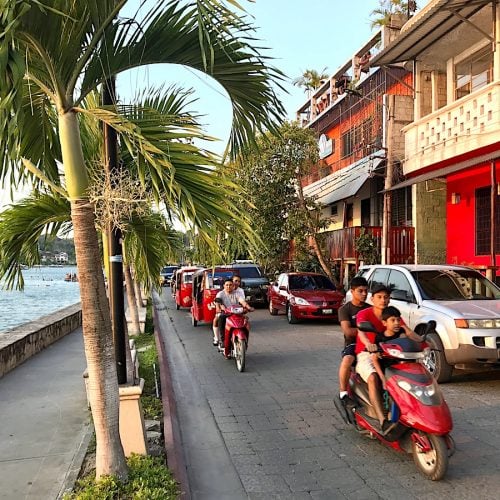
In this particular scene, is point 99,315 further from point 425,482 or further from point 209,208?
point 425,482

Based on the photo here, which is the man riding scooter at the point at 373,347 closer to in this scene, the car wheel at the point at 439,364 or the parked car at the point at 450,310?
the parked car at the point at 450,310

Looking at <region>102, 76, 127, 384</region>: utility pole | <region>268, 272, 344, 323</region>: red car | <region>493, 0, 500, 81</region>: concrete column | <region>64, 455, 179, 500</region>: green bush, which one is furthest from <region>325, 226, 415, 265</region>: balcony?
<region>64, 455, 179, 500</region>: green bush

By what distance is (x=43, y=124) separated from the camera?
14.8 ft

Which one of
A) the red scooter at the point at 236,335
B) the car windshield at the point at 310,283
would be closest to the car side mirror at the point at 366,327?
the red scooter at the point at 236,335

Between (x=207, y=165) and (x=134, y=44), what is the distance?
1.10 meters

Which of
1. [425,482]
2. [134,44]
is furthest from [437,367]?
[134,44]

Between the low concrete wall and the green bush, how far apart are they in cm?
584

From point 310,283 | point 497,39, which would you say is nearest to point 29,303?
point 310,283

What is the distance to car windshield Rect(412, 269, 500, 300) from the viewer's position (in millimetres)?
8773

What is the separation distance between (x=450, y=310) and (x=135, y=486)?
5455 millimetres

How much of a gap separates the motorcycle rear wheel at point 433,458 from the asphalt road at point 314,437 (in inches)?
3.1

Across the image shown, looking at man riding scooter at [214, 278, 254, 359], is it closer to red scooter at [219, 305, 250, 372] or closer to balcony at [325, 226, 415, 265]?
red scooter at [219, 305, 250, 372]

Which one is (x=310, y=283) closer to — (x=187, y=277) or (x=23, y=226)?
(x=187, y=277)

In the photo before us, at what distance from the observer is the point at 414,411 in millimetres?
4434
